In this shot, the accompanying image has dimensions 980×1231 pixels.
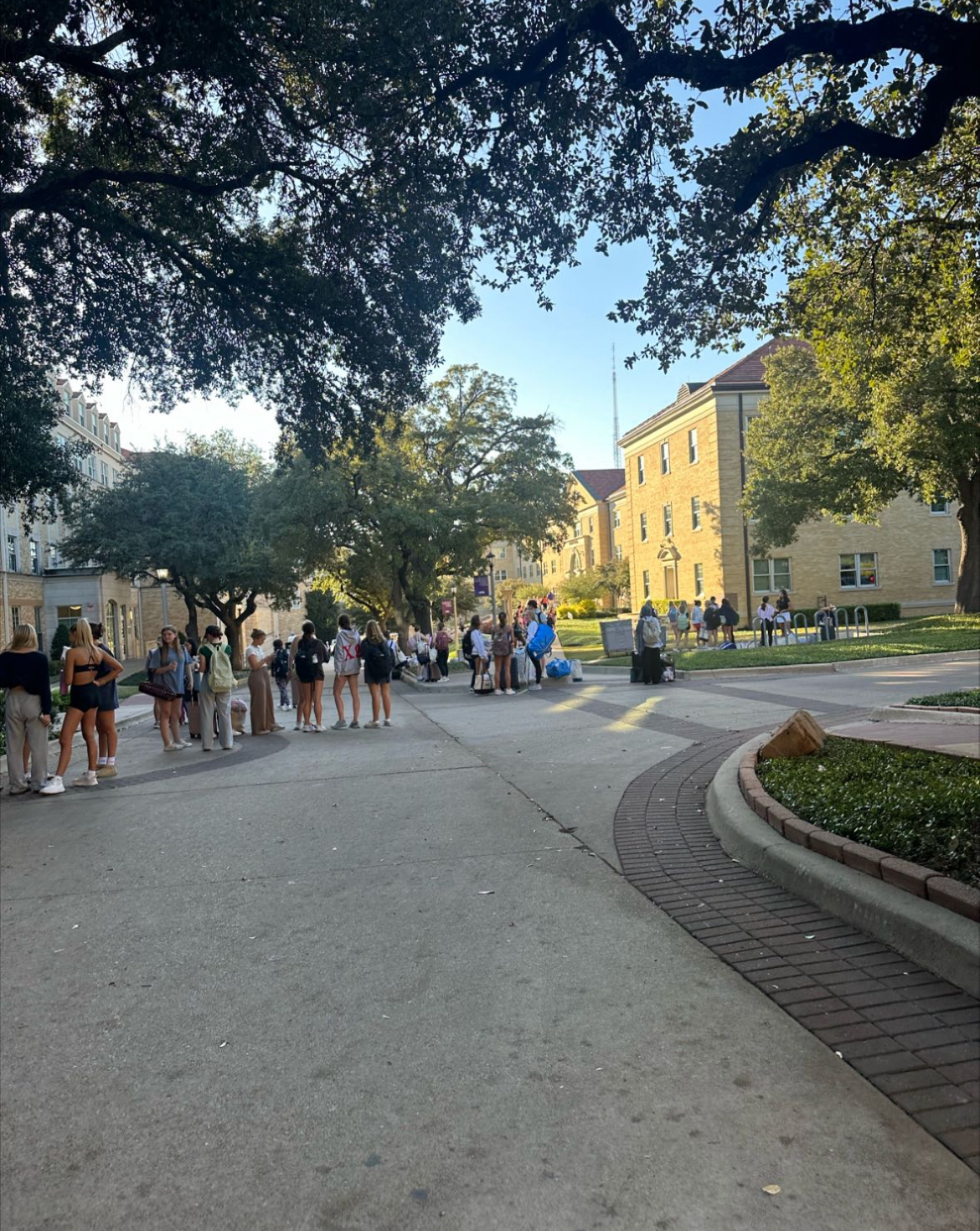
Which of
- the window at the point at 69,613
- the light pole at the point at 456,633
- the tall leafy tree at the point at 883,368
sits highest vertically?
the tall leafy tree at the point at 883,368

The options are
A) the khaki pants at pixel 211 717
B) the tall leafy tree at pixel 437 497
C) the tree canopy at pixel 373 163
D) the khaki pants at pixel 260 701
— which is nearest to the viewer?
the tree canopy at pixel 373 163

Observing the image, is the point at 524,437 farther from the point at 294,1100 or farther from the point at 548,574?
the point at 548,574

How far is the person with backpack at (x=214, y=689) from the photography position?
43.3 feet

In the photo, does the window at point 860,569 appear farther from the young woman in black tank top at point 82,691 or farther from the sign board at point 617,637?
the young woman in black tank top at point 82,691

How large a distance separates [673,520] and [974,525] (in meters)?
22.2

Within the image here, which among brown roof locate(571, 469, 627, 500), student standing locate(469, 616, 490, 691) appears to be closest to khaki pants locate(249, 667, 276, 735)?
student standing locate(469, 616, 490, 691)

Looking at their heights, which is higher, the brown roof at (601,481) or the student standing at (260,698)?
the brown roof at (601,481)

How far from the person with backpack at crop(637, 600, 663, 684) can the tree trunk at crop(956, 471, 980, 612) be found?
16.7 meters

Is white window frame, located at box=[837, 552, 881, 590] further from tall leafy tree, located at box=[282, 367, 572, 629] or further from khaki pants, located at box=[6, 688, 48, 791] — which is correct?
khaki pants, located at box=[6, 688, 48, 791]

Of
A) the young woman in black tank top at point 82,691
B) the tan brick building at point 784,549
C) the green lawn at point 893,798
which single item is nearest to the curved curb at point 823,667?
the green lawn at point 893,798

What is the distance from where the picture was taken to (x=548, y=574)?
93.6 m

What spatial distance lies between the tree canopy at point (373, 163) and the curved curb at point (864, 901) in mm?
5066

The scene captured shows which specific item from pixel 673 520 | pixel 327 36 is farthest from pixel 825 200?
pixel 673 520

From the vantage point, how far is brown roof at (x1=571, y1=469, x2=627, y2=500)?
85.1 m
